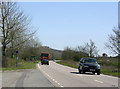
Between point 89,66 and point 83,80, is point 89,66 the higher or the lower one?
the higher one

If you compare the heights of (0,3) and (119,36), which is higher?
(0,3)

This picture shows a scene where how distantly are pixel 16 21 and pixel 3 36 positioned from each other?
3.76 m

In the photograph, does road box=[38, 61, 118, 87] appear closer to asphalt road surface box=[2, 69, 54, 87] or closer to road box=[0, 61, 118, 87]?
road box=[0, 61, 118, 87]

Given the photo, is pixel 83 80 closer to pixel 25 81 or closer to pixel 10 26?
pixel 25 81

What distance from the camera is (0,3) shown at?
47.0 meters

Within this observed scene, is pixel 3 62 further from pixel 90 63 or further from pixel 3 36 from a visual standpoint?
pixel 90 63

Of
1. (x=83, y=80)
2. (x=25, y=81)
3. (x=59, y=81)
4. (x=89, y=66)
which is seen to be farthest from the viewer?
(x=89, y=66)

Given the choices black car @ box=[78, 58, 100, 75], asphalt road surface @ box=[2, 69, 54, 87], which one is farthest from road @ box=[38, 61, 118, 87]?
black car @ box=[78, 58, 100, 75]

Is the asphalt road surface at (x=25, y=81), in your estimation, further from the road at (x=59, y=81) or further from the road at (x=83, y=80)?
the road at (x=83, y=80)

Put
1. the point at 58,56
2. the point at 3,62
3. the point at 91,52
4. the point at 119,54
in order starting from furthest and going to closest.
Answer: the point at 58,56, the point at 91,52, the point at 3,62, the point at 119,54

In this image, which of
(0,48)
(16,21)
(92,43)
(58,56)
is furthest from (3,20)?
(58,56)

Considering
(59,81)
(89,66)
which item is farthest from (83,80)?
(89,66)

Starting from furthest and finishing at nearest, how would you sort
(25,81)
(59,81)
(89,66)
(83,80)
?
(89,66), (83,80), (25,81), (59,81)

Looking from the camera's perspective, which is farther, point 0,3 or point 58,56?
point 58,56
